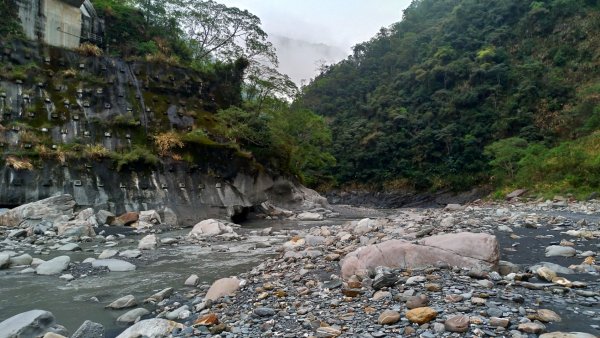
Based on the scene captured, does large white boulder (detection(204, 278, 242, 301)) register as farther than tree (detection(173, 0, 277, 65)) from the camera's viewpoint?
No

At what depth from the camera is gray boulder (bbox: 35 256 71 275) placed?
7.17 m

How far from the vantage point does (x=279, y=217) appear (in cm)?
2303

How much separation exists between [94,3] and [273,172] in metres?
19.6

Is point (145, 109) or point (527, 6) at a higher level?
point (527, 6)

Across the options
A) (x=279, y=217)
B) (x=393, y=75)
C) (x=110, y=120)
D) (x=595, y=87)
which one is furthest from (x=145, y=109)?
(x=393, y=75)

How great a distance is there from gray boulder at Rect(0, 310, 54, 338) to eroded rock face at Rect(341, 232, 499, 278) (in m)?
3.76

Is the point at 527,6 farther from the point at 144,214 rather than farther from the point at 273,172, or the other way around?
the point at 144,214

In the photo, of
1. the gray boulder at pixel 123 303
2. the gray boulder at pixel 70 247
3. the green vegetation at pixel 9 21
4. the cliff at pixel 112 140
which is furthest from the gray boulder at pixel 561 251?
the green vegetation at pixel 9 21

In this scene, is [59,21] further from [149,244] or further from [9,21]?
[149,244]

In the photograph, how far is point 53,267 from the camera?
7320mm

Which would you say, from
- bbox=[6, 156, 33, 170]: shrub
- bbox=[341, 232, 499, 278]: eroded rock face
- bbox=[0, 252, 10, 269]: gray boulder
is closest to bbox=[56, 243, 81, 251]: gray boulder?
bbox=[0, 252, 10, 269]: gray boulder

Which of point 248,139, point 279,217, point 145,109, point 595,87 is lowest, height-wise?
point 279,217

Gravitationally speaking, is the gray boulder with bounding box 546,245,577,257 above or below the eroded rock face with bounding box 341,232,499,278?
below

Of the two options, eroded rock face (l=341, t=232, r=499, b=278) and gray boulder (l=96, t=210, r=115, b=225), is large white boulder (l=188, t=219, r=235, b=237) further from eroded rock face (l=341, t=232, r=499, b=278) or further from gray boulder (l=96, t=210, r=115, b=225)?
eroded rock face (l=341, t=232, r=499, b=278)
